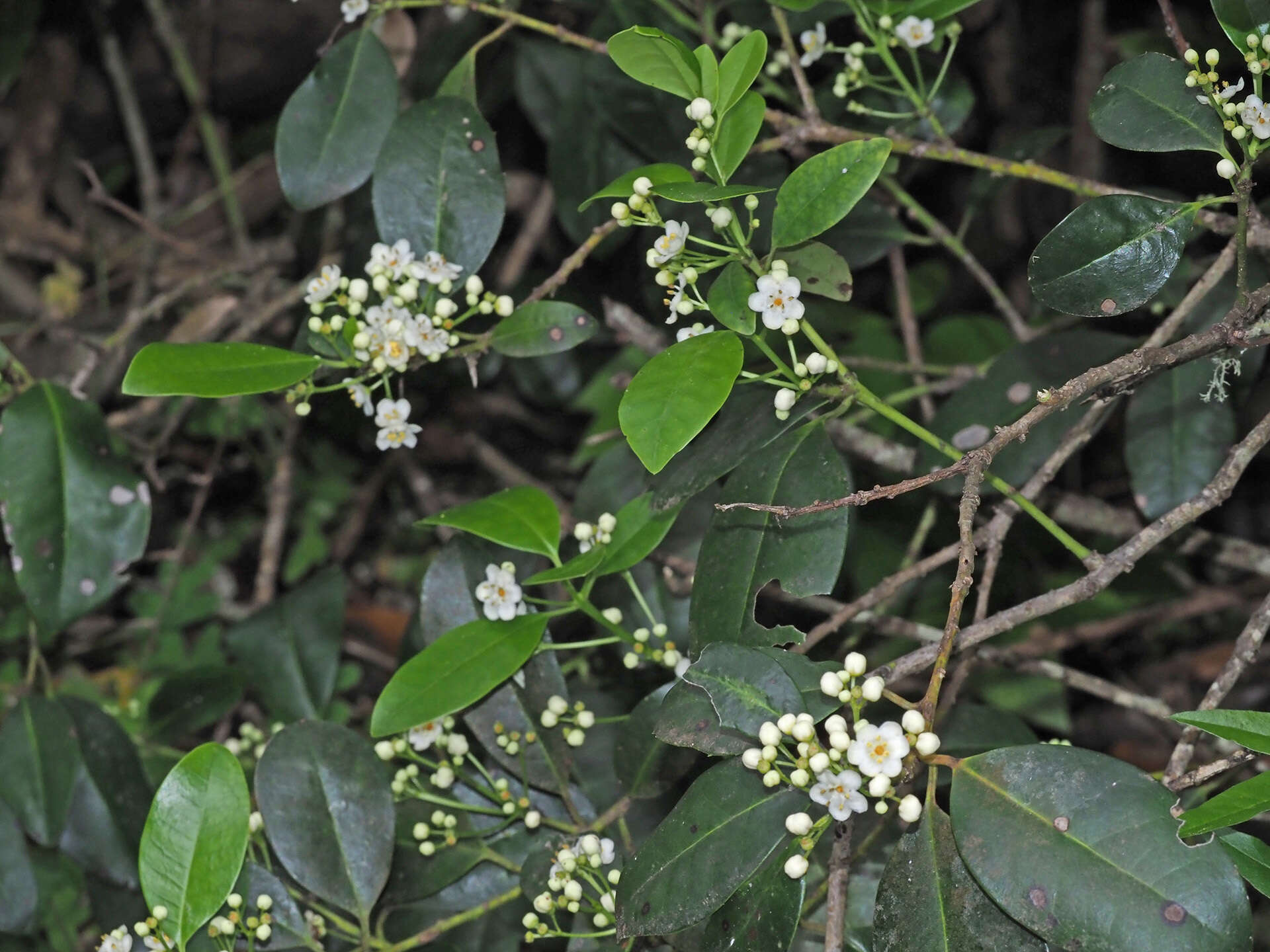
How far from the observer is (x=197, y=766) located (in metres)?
1.61

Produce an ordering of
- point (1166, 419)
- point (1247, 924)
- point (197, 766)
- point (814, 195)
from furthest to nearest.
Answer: point (1166, 419), point (197, 766), point (814, 195), point (1247, 924)

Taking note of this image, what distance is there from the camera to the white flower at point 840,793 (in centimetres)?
123

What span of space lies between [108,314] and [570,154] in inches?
66.2

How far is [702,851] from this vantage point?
1333 millimetres

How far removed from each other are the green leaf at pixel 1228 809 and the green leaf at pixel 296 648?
1.71 metres

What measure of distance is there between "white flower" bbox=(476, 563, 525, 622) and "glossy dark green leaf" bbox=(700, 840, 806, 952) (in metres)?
0.57

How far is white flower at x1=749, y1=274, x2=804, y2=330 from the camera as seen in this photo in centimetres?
143

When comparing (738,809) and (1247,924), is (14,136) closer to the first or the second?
(738,809)

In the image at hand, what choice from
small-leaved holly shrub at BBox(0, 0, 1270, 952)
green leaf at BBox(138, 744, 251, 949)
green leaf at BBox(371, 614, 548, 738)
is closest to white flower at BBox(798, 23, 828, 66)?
small-leaved holly shrub at BBox(0, 0, 1270, 952)

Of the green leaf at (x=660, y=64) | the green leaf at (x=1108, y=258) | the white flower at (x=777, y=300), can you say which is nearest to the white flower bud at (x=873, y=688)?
the white flower at (x=777, y=300)

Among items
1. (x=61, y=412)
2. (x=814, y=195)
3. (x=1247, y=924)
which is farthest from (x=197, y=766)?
(x=1247, y=924)

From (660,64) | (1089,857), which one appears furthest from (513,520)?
(1089,857)

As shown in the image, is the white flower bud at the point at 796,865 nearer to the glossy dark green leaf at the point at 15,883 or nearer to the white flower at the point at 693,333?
the white flower at the point at 693,333

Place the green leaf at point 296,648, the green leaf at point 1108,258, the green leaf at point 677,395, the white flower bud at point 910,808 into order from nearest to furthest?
the white flower bud at point 910,808 < the green leaf at point 677,395 < the green leaf at point 1108,258 < the green leaf at point 296,648
